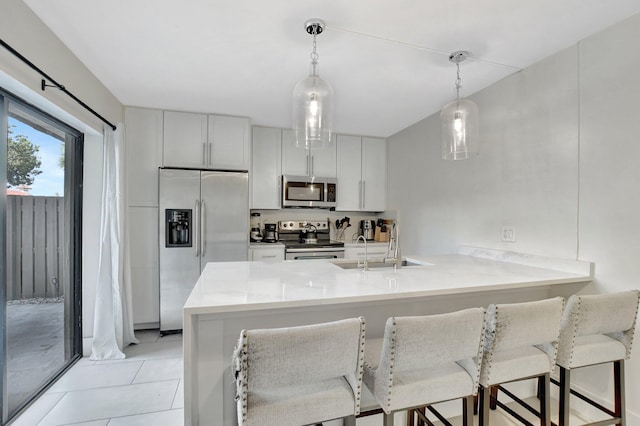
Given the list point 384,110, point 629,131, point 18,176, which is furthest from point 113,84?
point 629,131

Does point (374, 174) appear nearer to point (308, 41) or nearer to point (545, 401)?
point (308, 41)

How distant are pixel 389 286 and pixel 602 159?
156 cm

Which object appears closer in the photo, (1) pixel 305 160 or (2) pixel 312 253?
(2) pixel 312 253

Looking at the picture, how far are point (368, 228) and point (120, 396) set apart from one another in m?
3.27

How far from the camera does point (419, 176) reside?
355 cm

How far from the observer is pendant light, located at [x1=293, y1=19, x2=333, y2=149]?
5.52ft

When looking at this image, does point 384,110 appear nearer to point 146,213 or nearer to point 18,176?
point 146,213

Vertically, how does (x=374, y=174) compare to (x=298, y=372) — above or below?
above

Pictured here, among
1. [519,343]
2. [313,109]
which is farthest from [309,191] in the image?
[519,343]

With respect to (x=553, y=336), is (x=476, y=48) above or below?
above

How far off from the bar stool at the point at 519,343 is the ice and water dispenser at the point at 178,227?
2.83 meters

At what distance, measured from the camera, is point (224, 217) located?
10.8ft

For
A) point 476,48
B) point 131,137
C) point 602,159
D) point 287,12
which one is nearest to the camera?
point 287,12

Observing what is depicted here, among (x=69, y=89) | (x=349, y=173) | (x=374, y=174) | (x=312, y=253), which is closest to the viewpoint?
(x=69, y=89)
